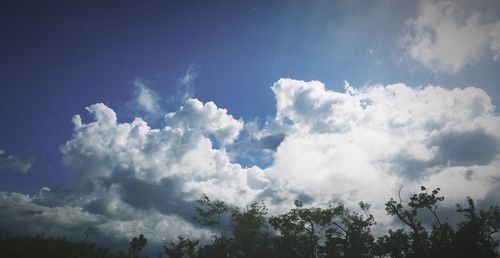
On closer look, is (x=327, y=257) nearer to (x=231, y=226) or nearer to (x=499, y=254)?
(x=231, y=226)

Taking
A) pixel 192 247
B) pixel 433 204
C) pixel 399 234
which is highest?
pixel 433 204

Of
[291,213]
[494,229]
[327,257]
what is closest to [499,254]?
[494,229]

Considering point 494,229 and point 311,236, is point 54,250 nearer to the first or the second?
point 311,236

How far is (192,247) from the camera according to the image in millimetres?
61406

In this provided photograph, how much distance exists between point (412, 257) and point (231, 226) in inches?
1224

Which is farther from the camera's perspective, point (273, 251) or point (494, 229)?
point (273, 251)

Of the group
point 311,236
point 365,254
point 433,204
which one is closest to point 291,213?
point 311,236

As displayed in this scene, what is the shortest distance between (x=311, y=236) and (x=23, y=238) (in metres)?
48.6

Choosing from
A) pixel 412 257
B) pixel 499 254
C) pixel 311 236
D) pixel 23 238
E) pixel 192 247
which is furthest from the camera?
pixel 192 247

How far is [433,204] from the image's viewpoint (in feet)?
138

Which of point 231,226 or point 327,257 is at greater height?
point 231,226

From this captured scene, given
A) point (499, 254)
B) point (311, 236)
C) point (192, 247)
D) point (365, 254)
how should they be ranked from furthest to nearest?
point (192, 247), point (311, 236), point (365, 254), point (499, 254)

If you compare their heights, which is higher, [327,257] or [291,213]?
[291,213]

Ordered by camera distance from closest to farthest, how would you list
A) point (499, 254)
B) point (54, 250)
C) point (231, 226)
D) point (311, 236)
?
point (54, 250), point (499, 254), point (311, 236), point (231, 226)
